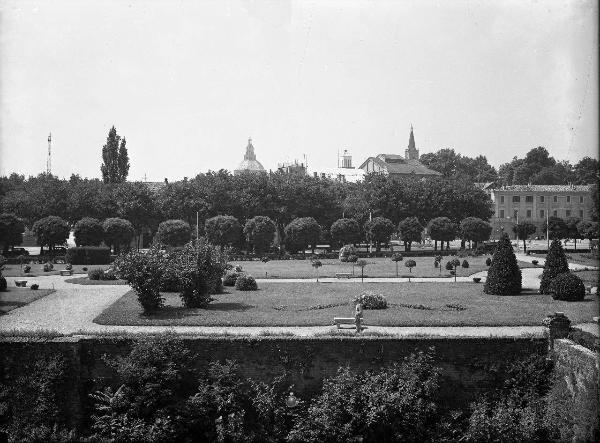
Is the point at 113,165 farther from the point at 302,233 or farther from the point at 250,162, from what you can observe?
the point at 250,162

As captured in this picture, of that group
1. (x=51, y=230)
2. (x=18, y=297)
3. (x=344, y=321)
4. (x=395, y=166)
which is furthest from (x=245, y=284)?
(x=395, y=166)

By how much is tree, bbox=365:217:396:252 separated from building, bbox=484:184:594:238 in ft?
102

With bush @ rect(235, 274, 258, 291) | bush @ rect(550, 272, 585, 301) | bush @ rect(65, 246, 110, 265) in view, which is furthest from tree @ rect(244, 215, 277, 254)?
bush @ rect(550, 272, 585, 301)

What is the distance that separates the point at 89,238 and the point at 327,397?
41.9m

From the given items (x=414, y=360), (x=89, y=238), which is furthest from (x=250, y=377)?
(x=89, y=238)

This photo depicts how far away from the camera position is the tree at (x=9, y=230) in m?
57.0

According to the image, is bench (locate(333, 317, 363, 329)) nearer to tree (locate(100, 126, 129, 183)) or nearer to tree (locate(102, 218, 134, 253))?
tree (locate(102, 218, 134, 253))

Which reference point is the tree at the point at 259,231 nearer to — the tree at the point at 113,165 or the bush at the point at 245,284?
the tree at the point at 113,165

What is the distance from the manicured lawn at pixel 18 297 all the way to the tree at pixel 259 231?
2794 centimetres

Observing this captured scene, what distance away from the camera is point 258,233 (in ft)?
198

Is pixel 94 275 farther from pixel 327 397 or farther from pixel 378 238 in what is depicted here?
pixel 378 238

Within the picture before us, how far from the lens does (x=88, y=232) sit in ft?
184

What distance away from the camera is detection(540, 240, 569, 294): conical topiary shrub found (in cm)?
3219

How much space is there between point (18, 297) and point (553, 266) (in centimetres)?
2438
